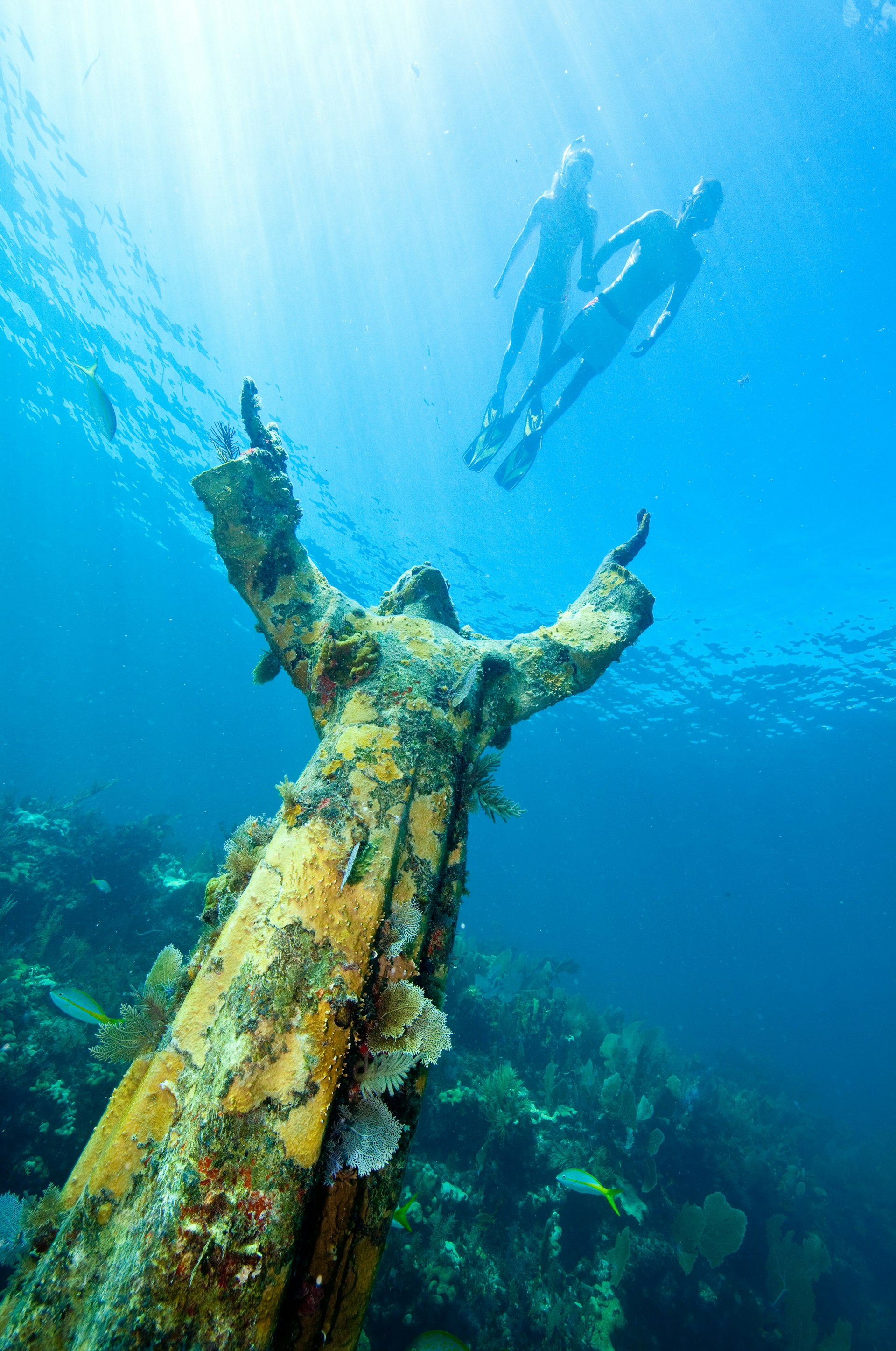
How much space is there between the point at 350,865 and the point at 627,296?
1603 cm

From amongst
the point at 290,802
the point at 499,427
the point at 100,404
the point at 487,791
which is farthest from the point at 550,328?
the point at 290,802

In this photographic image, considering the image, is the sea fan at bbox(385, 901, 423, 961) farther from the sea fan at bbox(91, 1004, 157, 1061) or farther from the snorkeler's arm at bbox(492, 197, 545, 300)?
the snorkeler's arm at bbox(492, 197, 545, 300)

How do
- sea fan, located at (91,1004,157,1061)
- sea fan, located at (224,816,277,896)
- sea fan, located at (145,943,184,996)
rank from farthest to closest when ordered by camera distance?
sea fan, located at (145,943,184,996) < sea fan, located at (224,816,277,896) < sea fan, located at (91,1004,157,1061)

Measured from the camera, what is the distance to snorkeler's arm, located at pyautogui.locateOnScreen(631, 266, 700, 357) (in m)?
12.7

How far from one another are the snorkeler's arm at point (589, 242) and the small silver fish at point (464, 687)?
15.3 meters

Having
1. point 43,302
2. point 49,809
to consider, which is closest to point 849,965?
point 49,809

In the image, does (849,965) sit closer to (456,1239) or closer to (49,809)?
(456,1239)

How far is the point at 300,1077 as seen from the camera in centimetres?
151

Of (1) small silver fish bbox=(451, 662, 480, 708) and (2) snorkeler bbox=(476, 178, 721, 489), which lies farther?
(2) snorkeler bbox=(476, 178, 721, 489)

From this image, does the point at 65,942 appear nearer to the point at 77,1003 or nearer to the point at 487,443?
the point at 77,1003

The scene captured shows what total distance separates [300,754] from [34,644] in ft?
128

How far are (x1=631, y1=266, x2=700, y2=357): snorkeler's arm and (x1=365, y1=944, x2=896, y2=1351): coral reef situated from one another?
16726 millimetres

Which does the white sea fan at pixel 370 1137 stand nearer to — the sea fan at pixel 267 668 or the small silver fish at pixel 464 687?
the small silver fish at pixel 464 687

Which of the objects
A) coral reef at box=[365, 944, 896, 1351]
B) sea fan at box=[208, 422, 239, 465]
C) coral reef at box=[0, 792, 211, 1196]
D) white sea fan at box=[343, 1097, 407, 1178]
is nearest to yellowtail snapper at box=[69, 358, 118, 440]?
sea fan at box=[208, 422, 239, 465]
